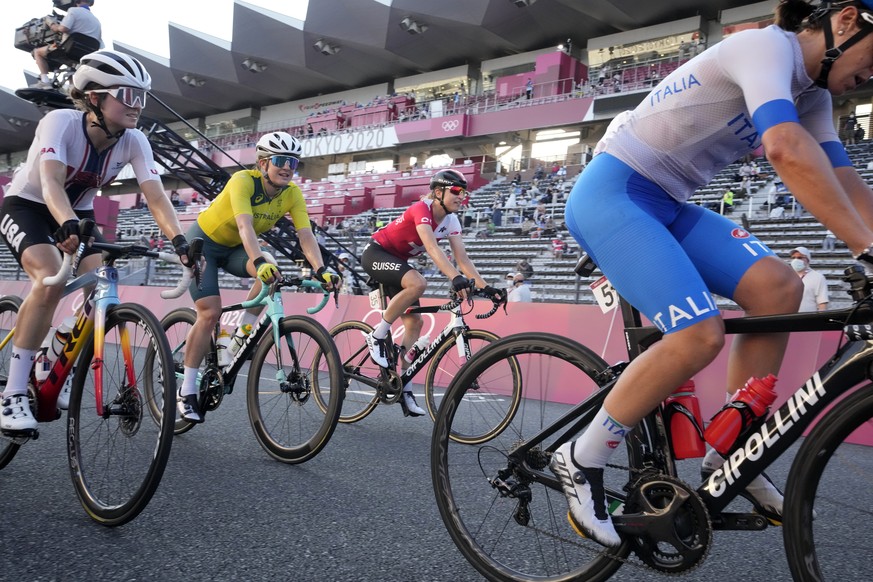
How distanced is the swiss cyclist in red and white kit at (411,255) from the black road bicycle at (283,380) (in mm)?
950

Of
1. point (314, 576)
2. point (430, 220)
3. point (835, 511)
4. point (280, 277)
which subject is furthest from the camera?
point (430, 220)

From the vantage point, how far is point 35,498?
2760mm

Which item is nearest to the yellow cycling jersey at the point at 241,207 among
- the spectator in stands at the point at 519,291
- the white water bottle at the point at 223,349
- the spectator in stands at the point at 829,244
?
the white water bottle at the point at 223,349

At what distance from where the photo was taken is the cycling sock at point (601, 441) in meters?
1.96

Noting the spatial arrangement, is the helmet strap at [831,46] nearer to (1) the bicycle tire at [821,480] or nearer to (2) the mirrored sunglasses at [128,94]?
(1) the bicycle tire at [821,480]

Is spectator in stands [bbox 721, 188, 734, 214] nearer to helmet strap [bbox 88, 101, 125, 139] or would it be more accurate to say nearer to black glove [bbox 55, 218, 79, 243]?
helmet strap [bbox 88, 101, 125, 139]

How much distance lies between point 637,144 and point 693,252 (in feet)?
1.40

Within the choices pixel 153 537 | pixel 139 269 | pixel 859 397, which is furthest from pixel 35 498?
pixel 139 269

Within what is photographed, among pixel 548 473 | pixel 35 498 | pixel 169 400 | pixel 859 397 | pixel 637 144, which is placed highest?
pixel 637 144

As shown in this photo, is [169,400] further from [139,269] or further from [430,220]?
[139,269]

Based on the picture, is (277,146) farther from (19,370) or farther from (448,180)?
(19,370)

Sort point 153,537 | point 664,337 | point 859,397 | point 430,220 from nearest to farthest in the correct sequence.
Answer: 1. point 859,397
2. point 664,337
3. point 153,537
4. point 430,220

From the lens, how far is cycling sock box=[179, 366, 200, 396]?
13.5 ft

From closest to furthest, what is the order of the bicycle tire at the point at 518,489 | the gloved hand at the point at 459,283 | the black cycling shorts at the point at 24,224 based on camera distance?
the bicycle tire at the point at 518,489
the black cycling shorts at the point at 24,224
the gloved hand at the point at 459,283
